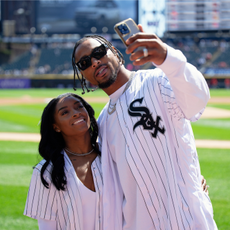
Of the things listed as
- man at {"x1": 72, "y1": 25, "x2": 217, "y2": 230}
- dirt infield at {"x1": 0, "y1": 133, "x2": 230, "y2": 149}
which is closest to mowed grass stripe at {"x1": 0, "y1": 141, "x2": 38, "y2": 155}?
dirt infield at {"x1": 0, "y1": 133, "x2": 230, "y2": 149}

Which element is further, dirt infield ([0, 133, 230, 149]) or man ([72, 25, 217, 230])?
dirt infield ([0, 133, 230, 149])

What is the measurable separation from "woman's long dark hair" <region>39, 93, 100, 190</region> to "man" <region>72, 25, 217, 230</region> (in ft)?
1.12

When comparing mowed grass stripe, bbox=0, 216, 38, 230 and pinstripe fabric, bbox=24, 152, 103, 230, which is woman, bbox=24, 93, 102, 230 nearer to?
pinstripe fabric, bbox=24, 152, 103, 230

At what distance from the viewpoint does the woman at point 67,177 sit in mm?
2369

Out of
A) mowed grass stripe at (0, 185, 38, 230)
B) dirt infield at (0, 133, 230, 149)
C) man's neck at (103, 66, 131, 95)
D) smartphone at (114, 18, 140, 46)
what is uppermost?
smartphone at (114, 18, 140, 46)

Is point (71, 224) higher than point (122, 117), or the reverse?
point (122, 117)

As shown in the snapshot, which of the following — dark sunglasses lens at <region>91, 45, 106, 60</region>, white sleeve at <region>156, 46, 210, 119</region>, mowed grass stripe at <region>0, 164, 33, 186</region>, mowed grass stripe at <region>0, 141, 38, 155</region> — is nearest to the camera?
white sleeve at <region>156, 46, 210, 119</region>

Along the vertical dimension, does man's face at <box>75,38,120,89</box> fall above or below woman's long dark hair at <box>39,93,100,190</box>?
above

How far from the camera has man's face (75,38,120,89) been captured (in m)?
2.41

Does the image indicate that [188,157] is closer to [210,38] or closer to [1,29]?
[210,38]

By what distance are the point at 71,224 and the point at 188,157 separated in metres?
0.99

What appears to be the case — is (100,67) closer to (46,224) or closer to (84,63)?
(84,63)

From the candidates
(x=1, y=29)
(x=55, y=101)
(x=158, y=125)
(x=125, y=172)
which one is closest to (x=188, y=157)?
(x=158, y=125)

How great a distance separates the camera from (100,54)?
97.0 inches
